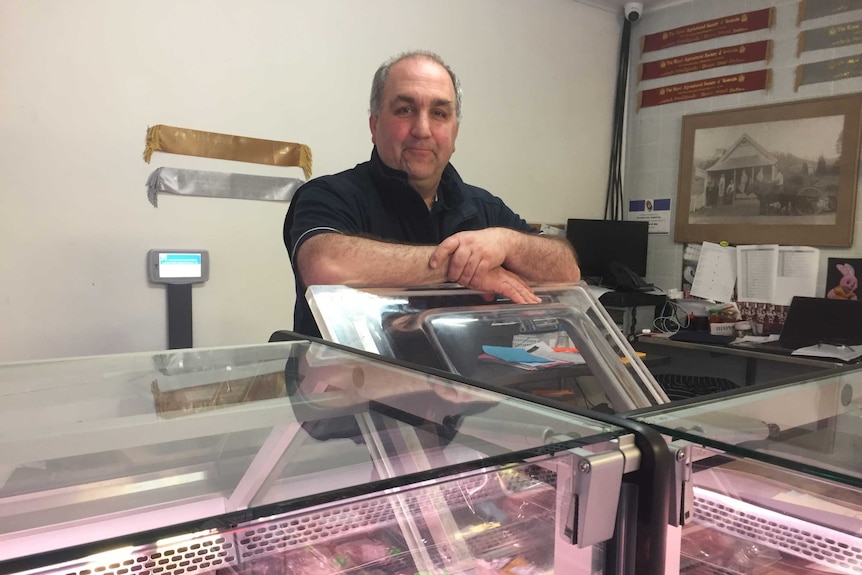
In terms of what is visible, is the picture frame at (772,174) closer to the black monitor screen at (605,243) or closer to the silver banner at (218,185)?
the black monitor screen at (605,243)

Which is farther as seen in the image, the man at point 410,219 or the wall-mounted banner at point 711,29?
the wall-mounted banner at point 711,29

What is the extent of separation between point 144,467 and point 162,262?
1.93 metres

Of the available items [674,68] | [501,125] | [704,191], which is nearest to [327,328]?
[501,125]

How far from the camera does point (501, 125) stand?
331 centimetres

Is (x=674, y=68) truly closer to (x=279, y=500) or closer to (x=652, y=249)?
(x=652, y=249)

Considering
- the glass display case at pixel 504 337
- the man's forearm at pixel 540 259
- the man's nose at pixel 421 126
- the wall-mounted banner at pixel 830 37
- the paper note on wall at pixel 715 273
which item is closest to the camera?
the glass display case at pixel 504 337

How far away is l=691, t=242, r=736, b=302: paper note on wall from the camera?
11.2ft

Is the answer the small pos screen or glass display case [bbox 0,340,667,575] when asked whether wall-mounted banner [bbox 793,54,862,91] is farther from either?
glass display case [bbox 0,340,667,575]

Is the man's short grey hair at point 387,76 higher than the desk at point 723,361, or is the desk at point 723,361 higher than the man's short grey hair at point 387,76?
the man's short grey hair at point 387,76

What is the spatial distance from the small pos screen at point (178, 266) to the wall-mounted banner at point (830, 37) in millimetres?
3007

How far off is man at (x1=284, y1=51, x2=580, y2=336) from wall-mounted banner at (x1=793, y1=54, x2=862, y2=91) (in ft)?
7.12

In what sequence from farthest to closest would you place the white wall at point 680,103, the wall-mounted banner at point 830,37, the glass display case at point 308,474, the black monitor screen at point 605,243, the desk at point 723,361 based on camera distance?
the black monitor screen at point 605,243
the white wall at point 680,103
the wall-mounted banner at point 830,37
the desk at point 723,361
the glass display case at point 308,474

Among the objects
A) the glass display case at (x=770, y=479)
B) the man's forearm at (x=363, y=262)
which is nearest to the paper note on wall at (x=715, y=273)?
the man's forearm at (x=363, y=262)

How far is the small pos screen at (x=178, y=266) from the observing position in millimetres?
2277
